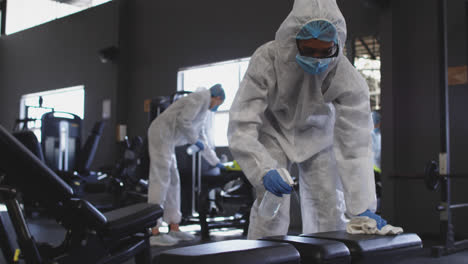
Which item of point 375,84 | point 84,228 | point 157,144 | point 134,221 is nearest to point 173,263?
point 84,228

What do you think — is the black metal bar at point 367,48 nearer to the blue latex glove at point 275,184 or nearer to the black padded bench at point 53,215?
the blue latex glove at point 275,184

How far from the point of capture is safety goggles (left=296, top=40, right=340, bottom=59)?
4.89ft

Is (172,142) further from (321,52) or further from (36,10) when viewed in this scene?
(36,10)

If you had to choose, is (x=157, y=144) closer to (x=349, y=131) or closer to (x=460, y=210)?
(x=349, y=131)

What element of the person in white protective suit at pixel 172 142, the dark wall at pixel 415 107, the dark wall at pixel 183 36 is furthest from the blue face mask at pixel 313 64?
the dark wall at pixel 183 36

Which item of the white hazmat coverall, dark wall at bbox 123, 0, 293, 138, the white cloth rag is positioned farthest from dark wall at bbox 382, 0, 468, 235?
the white cloth rag

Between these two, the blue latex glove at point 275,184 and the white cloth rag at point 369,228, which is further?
the blue latex glove at point 275,184

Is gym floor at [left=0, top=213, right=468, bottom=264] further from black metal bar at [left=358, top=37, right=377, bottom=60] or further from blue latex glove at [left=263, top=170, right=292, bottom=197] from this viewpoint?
black metal bar at [left=358, top=37, right=377, bottom=60]

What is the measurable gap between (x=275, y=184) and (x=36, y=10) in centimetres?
853

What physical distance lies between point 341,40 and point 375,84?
2920mm

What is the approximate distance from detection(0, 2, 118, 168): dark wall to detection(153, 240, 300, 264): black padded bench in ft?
19.0

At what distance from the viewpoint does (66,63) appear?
24.2ft

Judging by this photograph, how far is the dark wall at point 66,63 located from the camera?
6.64 m

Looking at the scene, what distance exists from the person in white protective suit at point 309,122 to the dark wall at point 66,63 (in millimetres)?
5157
